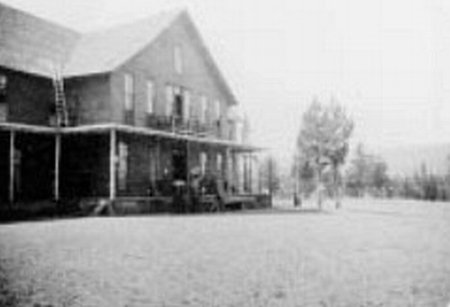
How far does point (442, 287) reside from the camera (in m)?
7.15

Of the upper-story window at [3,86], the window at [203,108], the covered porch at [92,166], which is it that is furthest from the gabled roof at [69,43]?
the window at [203,108]

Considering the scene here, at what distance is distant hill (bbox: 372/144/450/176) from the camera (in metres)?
40.9

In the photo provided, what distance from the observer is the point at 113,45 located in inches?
851

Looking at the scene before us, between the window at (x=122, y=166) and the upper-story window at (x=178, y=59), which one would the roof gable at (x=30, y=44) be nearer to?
the window at (x=122, y=166)

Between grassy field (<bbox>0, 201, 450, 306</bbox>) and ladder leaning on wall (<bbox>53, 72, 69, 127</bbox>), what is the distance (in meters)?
7.82

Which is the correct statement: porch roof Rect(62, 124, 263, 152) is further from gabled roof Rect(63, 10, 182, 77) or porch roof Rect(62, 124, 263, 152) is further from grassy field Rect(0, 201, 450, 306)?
grassy field Rect(0, 201, 450, 306)

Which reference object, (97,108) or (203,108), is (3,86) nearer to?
(97,108)

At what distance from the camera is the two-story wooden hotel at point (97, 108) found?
1862cm

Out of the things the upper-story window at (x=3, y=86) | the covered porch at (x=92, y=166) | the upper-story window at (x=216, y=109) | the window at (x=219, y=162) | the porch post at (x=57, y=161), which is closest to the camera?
the covered porch at (x=92, y=166)

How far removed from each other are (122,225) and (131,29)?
36.5 feet

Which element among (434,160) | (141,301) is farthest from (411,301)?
(434,160)

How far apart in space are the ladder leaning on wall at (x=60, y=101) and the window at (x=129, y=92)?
1829mm

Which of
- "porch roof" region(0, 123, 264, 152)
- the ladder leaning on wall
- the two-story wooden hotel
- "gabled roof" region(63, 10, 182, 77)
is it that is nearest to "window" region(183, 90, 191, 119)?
the two-story wooden hotel

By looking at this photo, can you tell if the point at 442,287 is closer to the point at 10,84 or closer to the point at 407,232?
the point at 407,232
